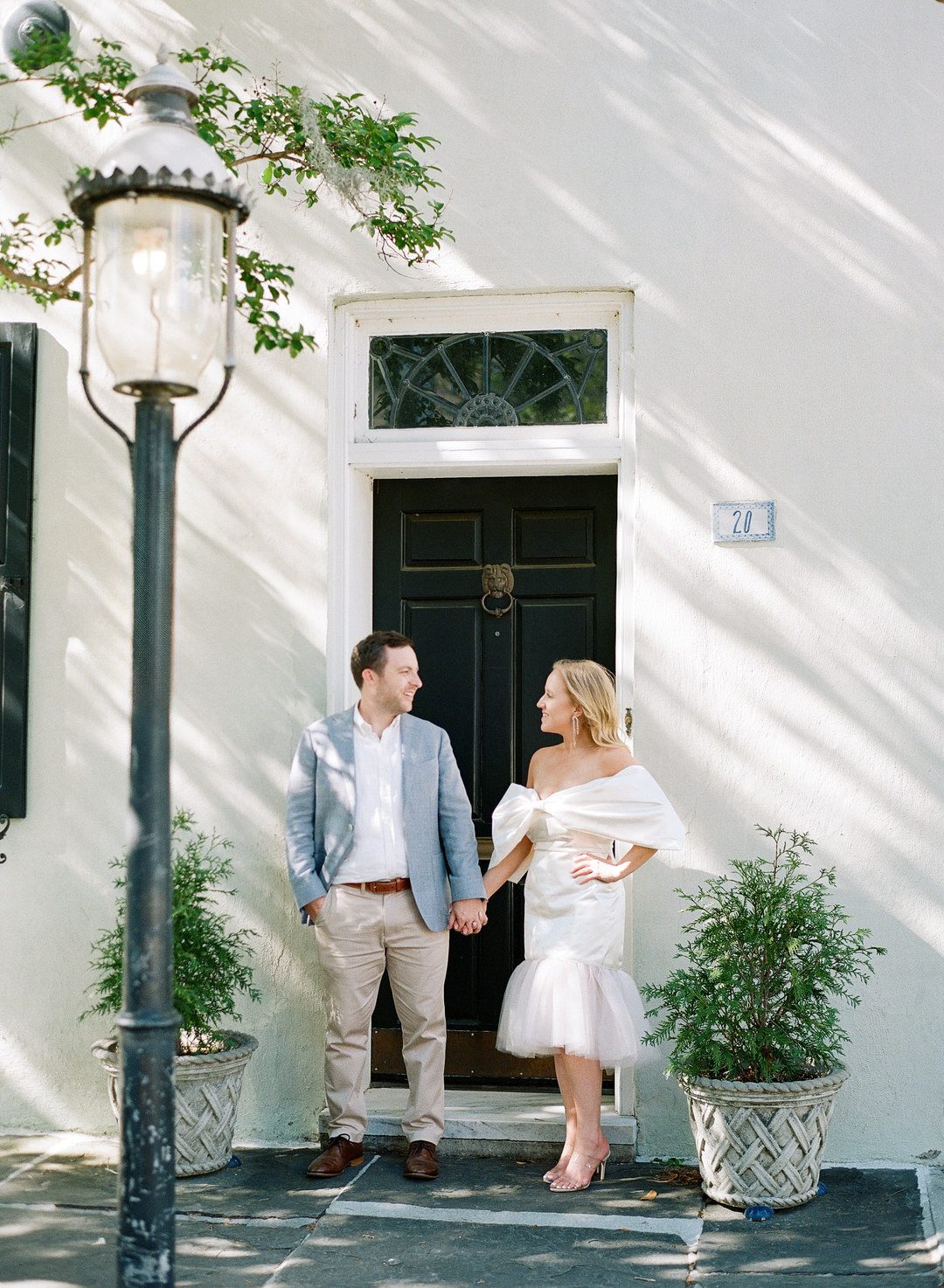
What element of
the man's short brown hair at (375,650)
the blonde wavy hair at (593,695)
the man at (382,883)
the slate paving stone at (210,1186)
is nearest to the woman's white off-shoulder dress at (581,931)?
the blonde wavy hair at (593,695)

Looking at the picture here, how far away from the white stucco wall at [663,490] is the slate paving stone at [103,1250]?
955mm

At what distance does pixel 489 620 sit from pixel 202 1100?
2112 millimetres

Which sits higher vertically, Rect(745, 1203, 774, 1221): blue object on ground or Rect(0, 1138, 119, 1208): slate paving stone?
Rect(745, 1203, 774, 1221): blue object on ground

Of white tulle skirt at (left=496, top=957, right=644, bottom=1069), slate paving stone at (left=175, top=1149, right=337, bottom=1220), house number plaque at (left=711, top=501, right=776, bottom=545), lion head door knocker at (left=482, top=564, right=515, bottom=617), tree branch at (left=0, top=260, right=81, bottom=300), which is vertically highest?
tree branch at (left=0, top=260, right=81, bottom=300)

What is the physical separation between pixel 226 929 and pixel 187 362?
3.12m

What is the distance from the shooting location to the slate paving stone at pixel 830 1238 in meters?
4.03

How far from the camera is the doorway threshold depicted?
5.09 metres

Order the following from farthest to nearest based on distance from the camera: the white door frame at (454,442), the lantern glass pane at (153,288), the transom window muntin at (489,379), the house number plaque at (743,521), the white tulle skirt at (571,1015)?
1. the transom window muntin at (489,379)
2. the white door frame at (454,442)
3. the house number plaque at (743,521)
4. the white tulle skirt at (571,1015)
5. the lantern glass pane at (153,288)

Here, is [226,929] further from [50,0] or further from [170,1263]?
[50,0]

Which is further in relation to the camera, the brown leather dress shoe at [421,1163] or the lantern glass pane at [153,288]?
the brown leather dress shoe at [421,1163]

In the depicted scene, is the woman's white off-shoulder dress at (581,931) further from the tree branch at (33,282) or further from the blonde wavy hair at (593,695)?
the tree branch at (33,282)

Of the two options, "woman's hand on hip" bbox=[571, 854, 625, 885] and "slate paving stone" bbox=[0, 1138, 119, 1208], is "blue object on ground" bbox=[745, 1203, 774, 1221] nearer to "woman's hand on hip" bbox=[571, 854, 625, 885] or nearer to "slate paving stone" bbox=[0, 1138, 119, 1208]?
"woman's hand on hip" bbox=[571, 854, 625, 885]

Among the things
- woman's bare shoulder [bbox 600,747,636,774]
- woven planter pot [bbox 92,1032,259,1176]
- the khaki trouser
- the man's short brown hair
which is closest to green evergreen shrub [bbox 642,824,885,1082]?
woman's bare shoulder [bbox 600,747,636,774]

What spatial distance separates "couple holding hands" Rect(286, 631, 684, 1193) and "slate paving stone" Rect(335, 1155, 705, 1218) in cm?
7
